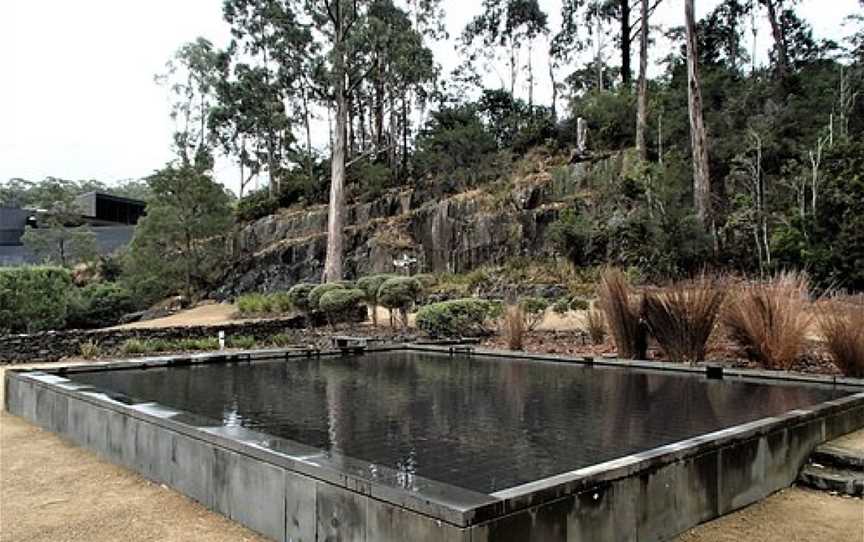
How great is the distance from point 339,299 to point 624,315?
5956mm

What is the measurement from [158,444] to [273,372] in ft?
10.1

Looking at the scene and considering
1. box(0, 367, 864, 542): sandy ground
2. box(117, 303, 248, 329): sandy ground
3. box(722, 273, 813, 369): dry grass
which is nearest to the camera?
box(0, 367, 864, 542): sandy ground

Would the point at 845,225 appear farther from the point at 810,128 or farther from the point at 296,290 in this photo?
the point at 296,290

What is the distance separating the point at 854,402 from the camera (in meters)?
4.01

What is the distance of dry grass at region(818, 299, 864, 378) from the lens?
16.5ft

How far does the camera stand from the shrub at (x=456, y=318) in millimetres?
9227

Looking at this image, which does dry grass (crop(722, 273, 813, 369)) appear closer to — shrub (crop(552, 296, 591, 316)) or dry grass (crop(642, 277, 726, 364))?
dry grass (crop(642, 277, 726, 364))

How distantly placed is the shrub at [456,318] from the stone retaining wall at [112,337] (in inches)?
70.2

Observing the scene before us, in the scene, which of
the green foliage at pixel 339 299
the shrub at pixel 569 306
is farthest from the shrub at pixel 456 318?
the green foliage at pixel 339 299

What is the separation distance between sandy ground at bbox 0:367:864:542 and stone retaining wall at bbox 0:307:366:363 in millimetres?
6025

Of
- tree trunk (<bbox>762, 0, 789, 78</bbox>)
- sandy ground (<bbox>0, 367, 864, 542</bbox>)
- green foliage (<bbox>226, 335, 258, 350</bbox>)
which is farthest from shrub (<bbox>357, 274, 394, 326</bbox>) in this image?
tree trunk (<bbox>762, 0, 789, 78</bbox>)

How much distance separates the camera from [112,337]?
9.69 metres

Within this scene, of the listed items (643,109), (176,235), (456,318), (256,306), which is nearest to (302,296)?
(256,306)

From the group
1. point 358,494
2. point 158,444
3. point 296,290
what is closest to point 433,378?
point 158,444
